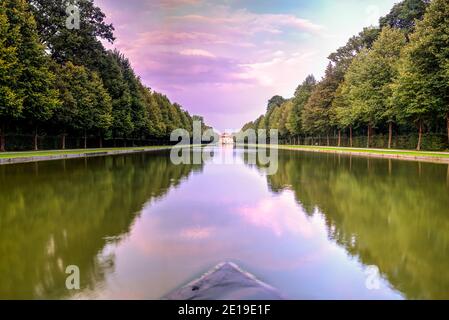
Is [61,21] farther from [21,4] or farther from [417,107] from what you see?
[417,107]

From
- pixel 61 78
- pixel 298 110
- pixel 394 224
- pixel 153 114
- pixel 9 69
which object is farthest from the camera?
pixel 298 110

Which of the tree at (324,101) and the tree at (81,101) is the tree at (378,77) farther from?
the tree at (81,101)

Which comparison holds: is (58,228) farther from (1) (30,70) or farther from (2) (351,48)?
(2) (351,48)

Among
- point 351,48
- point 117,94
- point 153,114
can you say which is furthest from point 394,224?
point 351,48

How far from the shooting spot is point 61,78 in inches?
1646

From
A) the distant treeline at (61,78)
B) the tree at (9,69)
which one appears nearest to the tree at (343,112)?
the distant treeline at (61,78)

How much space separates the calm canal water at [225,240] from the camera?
475 centimetres

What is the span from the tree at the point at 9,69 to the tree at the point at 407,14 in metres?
47.6

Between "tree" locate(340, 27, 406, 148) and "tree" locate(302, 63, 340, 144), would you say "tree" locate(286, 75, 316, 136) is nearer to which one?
"tree" locate(302, 63, 340, 144)

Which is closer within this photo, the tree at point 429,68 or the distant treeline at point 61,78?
the distant treeline at point 61,78

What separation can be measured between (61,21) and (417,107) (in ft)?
139

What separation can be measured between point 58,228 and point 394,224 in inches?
274

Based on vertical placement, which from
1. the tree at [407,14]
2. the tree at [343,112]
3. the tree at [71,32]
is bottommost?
the tree at [343,112]

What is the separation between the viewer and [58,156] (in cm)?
3281
